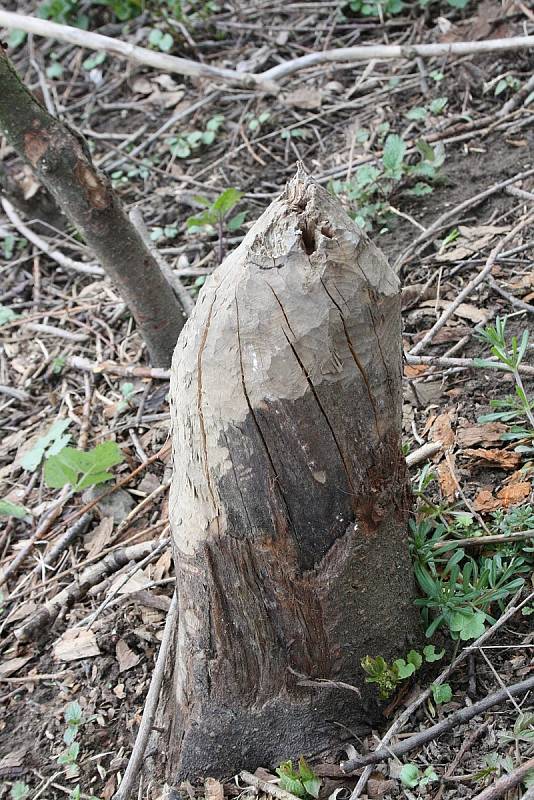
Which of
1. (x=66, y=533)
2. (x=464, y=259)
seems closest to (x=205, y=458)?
(x=66, y=533)

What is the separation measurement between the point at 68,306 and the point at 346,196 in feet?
5.03

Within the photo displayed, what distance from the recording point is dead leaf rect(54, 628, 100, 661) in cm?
268

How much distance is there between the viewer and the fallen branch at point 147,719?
6.84 feet

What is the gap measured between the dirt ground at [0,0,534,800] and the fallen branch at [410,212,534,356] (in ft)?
0.16

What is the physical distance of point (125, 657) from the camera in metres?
2.63

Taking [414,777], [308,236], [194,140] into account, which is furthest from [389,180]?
[414,777]

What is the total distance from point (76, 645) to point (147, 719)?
64 cm

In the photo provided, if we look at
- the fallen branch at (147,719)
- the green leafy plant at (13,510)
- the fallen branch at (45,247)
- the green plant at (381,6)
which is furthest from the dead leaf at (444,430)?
the green plant at (381,6)

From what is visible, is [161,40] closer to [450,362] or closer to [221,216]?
[221,216]

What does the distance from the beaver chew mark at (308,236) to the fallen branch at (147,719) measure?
113 centimetres

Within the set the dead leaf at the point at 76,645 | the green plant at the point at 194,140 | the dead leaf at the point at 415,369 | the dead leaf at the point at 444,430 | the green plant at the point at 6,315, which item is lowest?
the dead leaf at the point at 444,430

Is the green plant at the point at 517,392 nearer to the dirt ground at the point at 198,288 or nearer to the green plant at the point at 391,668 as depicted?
the dirt ground at the point at 198,288

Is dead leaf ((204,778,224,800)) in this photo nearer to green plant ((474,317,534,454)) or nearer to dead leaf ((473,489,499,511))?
dead leaf ((473,489,499,511))

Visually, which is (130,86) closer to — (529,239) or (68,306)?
(68,306)
